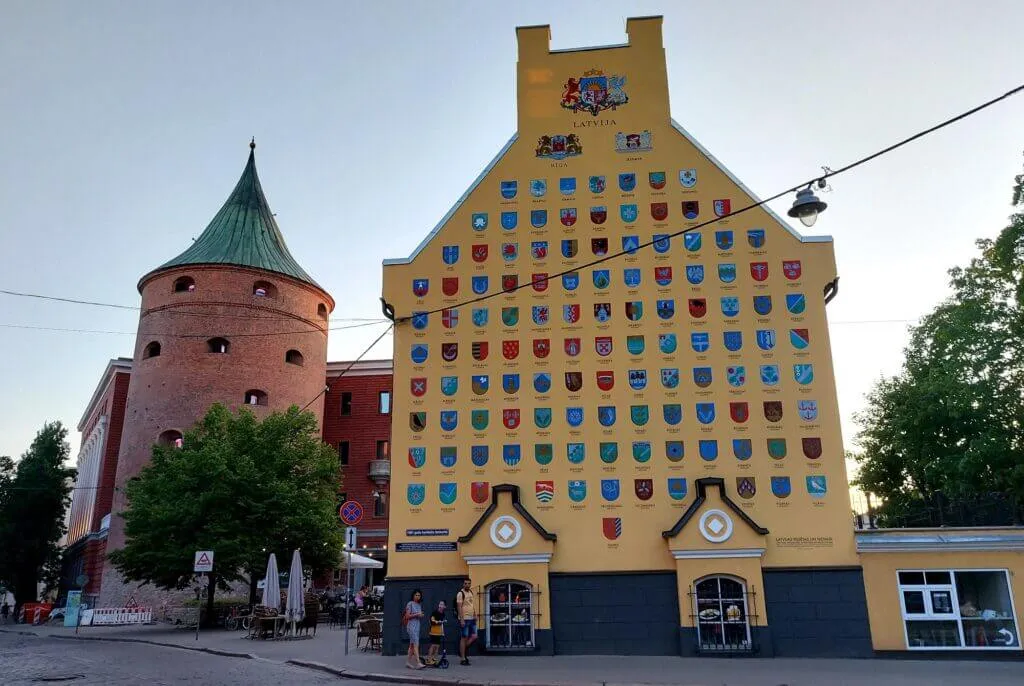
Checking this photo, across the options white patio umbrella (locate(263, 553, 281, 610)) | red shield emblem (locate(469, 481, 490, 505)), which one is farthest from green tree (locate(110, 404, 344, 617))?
red shield emblem (locate(469, 481, 490, 505))

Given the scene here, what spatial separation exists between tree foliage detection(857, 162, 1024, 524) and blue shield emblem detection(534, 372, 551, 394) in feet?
50.5

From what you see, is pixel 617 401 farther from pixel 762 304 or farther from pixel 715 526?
pixel 762 304

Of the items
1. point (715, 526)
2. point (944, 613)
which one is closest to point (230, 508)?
point (715, 526)

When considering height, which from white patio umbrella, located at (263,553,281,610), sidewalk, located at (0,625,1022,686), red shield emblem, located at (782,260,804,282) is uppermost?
red shield emblem, located at (782,260,804,282)

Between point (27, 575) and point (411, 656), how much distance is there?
5216 centimetres

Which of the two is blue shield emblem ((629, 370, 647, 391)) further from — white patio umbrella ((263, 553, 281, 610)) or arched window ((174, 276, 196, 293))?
arched window ((174, 276, 196, 293))

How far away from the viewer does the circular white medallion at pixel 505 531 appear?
64.2ft

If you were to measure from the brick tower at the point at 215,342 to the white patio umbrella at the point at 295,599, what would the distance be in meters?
18.7

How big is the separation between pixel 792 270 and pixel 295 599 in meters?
18.0

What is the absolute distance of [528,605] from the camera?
63.2ft

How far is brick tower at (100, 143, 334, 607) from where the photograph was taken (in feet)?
140

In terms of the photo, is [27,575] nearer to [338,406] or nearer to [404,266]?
[338,406]

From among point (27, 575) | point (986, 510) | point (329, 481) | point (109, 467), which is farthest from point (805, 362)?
point (27, 575)

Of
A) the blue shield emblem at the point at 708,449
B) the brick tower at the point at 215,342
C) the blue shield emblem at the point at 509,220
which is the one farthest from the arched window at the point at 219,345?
the blue shield emblem at the point at 708,449
